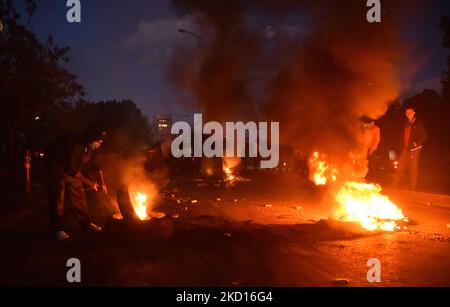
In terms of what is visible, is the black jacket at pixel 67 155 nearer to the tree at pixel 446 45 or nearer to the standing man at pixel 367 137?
the standing man at pixel 367 137

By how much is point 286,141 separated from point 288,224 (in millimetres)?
7192

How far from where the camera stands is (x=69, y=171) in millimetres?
7754

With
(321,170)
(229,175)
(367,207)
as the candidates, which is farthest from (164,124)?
(367,207)

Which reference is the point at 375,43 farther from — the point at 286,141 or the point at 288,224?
the point at 288,224

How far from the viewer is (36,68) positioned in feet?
56.9

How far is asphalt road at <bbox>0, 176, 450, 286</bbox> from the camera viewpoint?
→ 521cm

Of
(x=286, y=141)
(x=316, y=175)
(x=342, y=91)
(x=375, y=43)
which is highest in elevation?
(x=375, y=43)

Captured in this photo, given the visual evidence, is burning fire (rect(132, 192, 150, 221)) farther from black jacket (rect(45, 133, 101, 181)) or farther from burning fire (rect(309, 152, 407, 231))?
burning fire (rect(309, 152, 407, 231))

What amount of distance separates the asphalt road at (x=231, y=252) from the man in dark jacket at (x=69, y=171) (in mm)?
348

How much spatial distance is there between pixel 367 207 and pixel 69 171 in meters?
5.83

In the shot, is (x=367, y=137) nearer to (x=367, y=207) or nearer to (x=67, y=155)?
(x=367, y=207)

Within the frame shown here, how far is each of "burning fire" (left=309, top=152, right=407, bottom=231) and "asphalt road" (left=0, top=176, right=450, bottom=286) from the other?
18.8 inches
